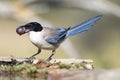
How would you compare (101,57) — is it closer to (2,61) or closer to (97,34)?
(97,34)

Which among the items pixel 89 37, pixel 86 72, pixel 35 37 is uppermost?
pixel 89 37

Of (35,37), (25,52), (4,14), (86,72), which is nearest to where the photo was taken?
(86,72)

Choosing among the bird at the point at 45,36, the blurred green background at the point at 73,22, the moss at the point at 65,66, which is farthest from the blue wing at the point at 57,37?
the blurred green background at the point at 73,22

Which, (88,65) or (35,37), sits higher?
(35,37)

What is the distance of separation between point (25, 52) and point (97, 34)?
2.10 meters

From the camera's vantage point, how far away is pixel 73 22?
49.4ft

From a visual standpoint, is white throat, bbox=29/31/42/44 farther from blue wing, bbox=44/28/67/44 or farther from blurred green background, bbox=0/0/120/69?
blurred green background, bbox=0/0/120/69

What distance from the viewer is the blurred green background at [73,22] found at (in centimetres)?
1084

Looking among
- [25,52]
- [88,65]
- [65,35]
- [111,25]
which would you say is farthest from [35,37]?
[111,25]

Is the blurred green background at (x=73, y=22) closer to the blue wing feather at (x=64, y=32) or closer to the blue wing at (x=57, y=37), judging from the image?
the blue wing feather at (x=64, y=32)

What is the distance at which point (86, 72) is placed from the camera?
11.0 ft

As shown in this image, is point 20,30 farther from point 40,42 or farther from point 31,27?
point 40,42

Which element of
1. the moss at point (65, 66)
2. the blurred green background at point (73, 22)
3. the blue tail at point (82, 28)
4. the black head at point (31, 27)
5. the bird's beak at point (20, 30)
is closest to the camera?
the moss at point (65, 66)

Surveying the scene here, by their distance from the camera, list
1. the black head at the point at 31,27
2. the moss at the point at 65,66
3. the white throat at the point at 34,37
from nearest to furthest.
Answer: the moss at the point at 65,66
the black head at the point at 31,27
the white throat at the point at 34,37
